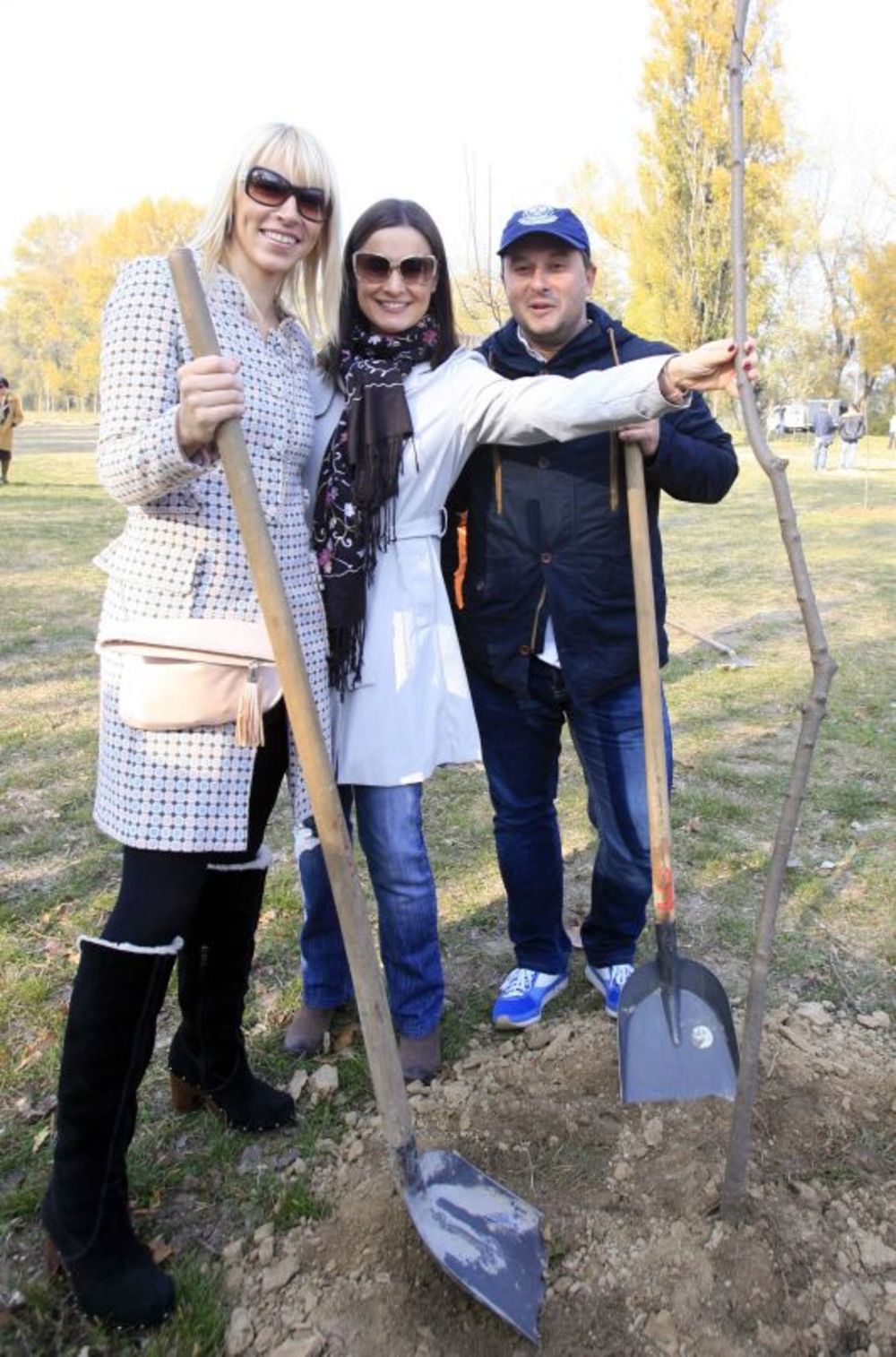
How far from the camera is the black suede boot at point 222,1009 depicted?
7.64ft

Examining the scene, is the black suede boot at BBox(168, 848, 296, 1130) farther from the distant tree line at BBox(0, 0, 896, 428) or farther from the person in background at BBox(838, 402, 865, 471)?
the person in background at BBox(838, 402, 865, 471)

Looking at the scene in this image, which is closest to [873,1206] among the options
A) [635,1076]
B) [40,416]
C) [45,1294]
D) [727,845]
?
[635,1076]

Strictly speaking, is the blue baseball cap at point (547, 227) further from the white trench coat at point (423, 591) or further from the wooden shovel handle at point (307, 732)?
the wooden shovel handle at point (307, 732)

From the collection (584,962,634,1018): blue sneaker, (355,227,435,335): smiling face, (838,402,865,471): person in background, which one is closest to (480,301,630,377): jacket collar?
(355,227,435,335): smiling face

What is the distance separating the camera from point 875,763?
5223 millimetres

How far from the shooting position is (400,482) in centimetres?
233

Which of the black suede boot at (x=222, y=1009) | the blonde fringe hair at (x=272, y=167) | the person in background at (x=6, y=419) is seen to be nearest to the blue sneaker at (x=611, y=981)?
the black suede boot at (x=222, y=1009)

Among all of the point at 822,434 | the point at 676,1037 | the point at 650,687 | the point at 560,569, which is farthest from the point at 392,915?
the point at 822,434

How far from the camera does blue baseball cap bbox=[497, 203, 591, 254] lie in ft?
8.04

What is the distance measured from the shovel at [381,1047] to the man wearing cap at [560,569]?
89cm

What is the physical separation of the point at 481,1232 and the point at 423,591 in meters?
1.38

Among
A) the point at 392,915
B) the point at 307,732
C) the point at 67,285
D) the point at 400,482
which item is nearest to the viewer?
the point at 307,732

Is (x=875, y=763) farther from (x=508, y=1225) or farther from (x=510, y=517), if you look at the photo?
(x=508, y=1225)

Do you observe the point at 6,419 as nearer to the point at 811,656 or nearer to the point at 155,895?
the point at 155,895
